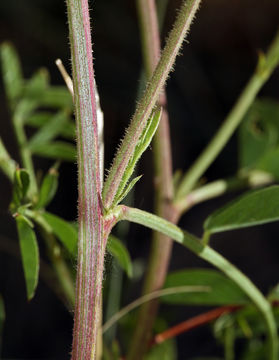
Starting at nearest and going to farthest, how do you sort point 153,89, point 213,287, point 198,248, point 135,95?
point 153,89
point 198,248
point 213,287
point 135,95

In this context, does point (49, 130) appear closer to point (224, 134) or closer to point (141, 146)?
point (224, 134)

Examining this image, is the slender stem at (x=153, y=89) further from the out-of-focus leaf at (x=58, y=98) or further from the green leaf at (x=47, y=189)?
the out-of-focus leaf at (x=58, y=98)

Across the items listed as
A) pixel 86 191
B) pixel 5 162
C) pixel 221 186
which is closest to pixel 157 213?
pixel 221 186

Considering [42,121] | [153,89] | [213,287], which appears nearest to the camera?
[153,89]

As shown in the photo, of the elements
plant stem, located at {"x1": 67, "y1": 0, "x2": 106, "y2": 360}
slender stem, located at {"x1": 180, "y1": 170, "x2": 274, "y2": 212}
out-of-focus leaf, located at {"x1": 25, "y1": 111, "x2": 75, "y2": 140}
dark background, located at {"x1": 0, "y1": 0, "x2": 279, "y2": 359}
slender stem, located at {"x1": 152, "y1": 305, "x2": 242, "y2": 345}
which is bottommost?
plant stem, located at {"x1": 67, "y1": 0, "x2": 106, "y2": 360}

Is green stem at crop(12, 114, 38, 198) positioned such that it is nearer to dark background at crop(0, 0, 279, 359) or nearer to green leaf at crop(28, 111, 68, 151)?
green leaf at crop(28, 111, 68, 151)

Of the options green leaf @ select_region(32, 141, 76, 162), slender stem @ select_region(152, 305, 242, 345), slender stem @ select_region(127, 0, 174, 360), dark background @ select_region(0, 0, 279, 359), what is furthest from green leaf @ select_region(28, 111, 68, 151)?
dark background @ select_region(0, 0, 279, 359)
